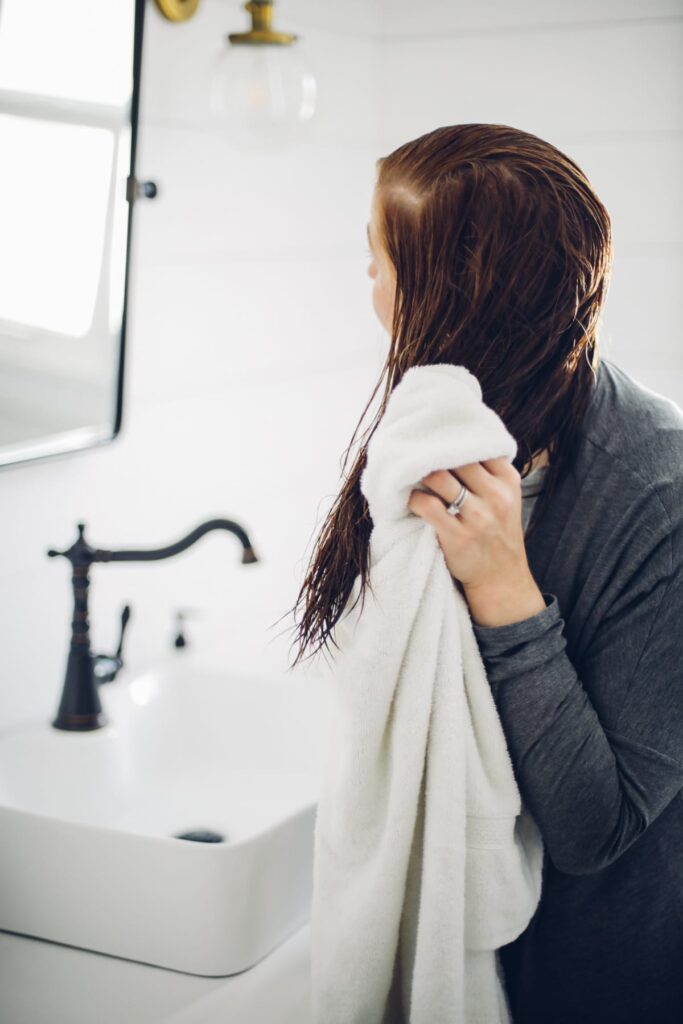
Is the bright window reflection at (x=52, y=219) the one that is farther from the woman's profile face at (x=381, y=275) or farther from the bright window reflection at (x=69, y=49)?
the woman's profile face at (x=381, y=275)

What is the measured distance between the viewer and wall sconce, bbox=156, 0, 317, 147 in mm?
1611

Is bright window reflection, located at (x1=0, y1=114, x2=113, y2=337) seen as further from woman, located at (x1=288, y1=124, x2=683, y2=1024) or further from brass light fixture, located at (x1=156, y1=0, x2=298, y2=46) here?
woman, located at (x1=288, y1=124, x2=683, y2=1024)

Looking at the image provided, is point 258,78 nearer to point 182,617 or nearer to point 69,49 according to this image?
point 69,49

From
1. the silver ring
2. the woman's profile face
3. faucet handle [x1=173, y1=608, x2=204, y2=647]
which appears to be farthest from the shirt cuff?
faucet handle [x1=173, y1=608, x2=204, y2=647]

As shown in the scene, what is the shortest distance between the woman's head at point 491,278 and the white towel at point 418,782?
0.13ft

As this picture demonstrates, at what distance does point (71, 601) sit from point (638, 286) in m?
1.35

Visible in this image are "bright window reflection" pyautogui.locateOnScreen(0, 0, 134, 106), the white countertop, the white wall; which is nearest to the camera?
the white countertop

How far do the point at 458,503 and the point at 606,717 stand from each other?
0.22 metres

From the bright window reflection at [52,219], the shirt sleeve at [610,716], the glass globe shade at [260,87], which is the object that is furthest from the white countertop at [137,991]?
the glass globe shade at [260,87]

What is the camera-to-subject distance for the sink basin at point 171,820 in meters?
1.11

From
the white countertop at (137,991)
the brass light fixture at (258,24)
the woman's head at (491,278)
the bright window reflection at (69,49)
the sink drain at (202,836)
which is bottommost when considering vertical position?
the white countertop at (137,991)

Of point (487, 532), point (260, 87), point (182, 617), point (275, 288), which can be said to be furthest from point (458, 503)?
point (275, 288)

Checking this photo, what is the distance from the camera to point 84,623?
136 cm

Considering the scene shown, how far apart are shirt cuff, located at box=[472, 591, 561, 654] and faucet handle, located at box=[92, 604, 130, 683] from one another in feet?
2.36
